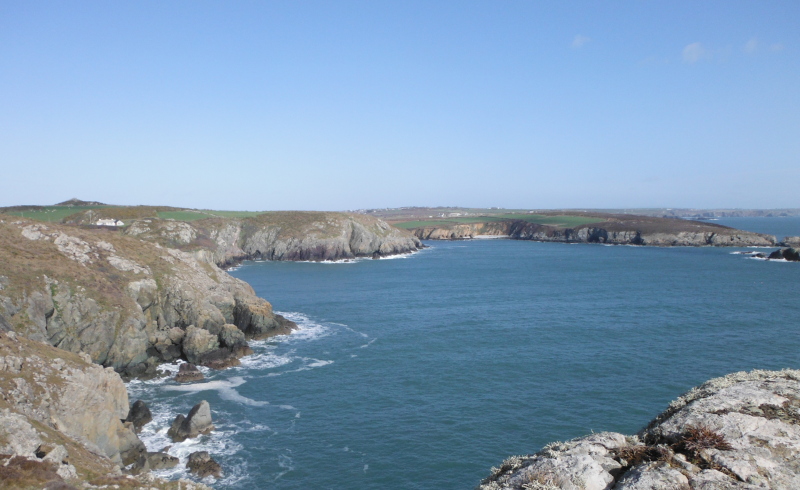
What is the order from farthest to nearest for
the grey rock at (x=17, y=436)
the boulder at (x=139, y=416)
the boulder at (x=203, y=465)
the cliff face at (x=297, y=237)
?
1. the cliff face at (x=297, y=237)
2. the boulder at (x=139, y=416)
3. the boulder at (x=203, y=465)
4. the grey rock at (x=17, y=436)

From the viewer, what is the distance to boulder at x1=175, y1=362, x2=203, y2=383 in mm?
37581

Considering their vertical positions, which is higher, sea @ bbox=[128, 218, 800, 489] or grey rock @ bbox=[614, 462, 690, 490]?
grey rock @ bbox=[614, 462, 690, 490]

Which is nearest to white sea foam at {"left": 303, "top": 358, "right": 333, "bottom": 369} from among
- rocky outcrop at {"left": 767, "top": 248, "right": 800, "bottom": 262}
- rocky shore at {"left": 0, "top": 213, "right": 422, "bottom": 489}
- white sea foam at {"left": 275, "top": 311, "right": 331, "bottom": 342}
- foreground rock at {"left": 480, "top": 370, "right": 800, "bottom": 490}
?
rocky shore at {"left": 0, "top": 213, "right": 422, "bottom": 489}

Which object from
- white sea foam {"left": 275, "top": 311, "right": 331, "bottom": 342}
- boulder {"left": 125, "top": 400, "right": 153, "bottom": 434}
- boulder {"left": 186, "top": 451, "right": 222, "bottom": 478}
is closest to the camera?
boulder {"left": 186, "top": 451, "right": 222, "bottom": 478}

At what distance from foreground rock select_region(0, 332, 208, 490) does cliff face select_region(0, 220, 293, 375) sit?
878 cm

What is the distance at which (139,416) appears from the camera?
29844 mm

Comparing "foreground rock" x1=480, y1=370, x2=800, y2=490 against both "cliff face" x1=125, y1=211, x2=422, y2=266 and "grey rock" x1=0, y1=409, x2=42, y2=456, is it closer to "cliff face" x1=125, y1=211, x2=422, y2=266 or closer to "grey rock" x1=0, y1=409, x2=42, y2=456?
"grey rock" x1=0, y1=409, x2=42, y2=456

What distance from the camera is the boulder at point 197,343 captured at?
41969mm

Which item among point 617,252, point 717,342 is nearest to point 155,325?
point 717,342

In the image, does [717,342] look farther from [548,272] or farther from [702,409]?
[548,272]

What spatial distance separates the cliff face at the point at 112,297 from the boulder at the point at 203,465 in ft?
49.9

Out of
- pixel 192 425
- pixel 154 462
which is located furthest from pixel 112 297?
pixel 154 462

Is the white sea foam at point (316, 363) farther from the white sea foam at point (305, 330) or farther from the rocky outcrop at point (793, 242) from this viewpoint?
the rocky outcrop at point (793, 242)

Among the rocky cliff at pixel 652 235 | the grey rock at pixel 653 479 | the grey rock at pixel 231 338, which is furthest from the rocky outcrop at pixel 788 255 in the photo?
the grey rock at pixel 653 479
